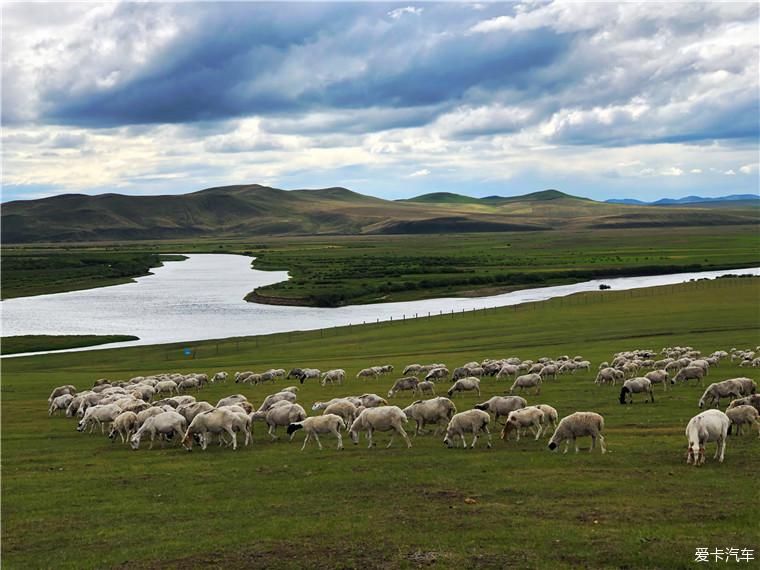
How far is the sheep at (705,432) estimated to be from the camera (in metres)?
17.9

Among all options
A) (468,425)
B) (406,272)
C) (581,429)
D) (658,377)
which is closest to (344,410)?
(468,425)

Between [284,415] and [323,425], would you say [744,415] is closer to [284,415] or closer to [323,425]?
[323,425]

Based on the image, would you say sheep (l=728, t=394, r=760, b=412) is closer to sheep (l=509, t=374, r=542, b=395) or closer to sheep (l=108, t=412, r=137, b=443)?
sheep (l=509, t=374, r=542, b=395)

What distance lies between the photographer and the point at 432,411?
77.7 feet

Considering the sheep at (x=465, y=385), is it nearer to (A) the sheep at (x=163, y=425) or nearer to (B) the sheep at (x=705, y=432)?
(A) the sheep at (x=163, y=425)

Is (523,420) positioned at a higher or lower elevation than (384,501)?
higher

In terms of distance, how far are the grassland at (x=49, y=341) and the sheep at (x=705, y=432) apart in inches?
2444

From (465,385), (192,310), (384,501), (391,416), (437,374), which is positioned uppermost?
(391,416)

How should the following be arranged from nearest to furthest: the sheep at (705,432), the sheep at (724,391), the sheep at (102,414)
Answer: the sheep at (705,432)
the sheep at (724,391)
the sheep at (102,414)

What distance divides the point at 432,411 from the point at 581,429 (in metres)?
5.24

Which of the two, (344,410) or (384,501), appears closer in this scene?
(384,501)

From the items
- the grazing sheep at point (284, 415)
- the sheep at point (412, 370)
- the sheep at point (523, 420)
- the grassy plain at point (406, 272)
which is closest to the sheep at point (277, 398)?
the grazing sheep at point (284, 415)

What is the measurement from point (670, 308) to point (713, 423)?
178ft

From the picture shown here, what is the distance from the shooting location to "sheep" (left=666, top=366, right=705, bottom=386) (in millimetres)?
31688
